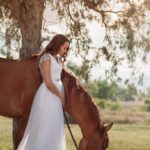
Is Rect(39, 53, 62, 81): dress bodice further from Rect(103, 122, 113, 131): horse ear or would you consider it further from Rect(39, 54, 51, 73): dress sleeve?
Rect(103, 122, 113, 131): horse ear

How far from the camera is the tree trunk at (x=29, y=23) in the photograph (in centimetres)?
1172

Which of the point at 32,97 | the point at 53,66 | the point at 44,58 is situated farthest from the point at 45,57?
the point at 32,97

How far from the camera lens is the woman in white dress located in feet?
27.1

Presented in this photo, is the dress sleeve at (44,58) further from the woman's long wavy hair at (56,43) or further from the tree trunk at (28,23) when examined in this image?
the tree trunk at (28,23)

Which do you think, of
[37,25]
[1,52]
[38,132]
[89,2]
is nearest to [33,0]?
[37,25]

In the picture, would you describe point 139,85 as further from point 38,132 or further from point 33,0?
point 38,132

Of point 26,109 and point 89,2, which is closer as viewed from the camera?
point 26,109

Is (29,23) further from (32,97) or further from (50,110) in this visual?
(50,110)

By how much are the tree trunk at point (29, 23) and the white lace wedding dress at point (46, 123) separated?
132 inches

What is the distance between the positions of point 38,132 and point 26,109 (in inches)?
24.3

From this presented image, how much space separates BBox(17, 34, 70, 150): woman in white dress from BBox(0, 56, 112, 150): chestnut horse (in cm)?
39

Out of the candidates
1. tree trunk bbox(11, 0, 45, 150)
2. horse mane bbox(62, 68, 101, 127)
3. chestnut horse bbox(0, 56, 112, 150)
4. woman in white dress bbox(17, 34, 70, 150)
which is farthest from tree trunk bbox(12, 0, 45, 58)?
woman in white dress bbox(17, 34, 70, 150)

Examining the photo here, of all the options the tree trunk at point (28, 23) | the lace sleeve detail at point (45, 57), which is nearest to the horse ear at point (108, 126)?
the lace sleeve detail at point (45, 57)

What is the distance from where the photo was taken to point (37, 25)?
38.8 feet
